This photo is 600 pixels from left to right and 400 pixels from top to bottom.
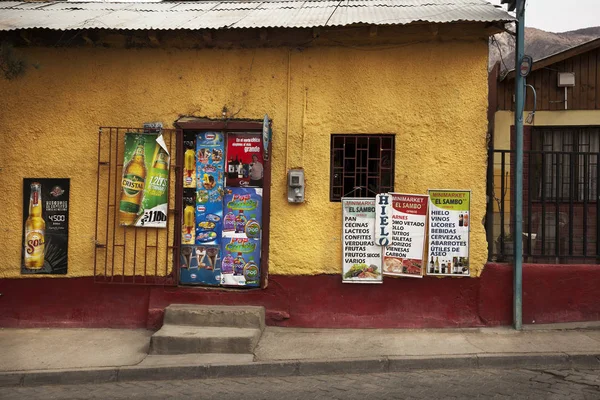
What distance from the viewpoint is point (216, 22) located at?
689 centimetres

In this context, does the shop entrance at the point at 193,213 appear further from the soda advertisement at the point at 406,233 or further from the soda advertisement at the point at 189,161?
the soda advertisement at the point at 406,233

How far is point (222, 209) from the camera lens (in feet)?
23.1

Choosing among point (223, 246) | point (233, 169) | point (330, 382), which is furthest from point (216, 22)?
point (330, 382)

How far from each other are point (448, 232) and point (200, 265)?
332 centimetres

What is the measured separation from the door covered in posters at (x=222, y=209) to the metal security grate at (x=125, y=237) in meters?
0.15

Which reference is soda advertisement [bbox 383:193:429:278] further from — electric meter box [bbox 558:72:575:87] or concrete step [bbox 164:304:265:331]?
electric meter box [bbox 558:72:575:87]

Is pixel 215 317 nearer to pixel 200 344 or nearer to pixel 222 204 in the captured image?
pixel 200 344

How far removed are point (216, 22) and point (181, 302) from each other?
3730mm

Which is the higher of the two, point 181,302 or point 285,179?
point 285,179

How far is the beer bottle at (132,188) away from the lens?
697 centimetres

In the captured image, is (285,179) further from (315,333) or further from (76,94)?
(76,94)

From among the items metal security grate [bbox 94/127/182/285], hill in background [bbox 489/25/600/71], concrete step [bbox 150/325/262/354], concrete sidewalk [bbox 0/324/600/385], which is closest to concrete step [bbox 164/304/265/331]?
concrete sidewalk [bbox 0/324/600/385]

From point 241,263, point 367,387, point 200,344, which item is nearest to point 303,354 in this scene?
point 367,387

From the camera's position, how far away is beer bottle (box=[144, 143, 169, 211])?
22.9 feet
